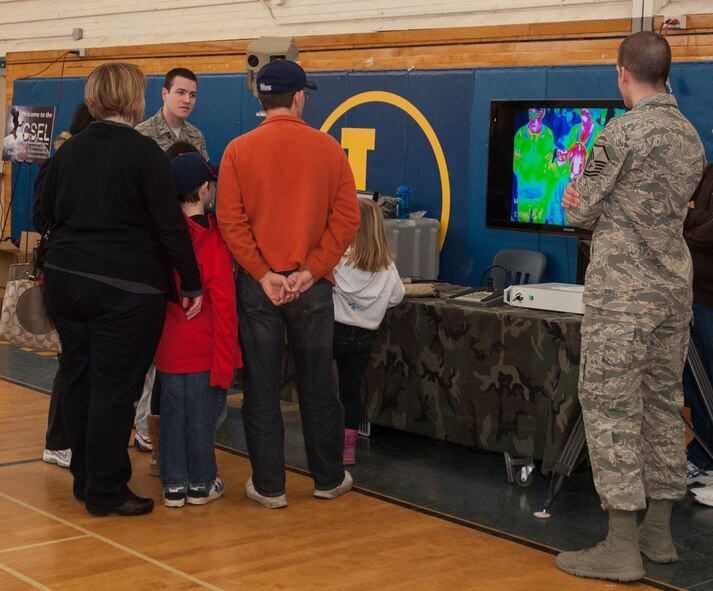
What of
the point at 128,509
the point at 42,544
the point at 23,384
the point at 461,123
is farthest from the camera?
the point at 461,123

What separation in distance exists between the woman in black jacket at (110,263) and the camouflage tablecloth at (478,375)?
4.27 ft

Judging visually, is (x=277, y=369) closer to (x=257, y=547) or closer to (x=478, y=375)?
(x=257, y=547)

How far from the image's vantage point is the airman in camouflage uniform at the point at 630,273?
11.3ft

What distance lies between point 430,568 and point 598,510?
1.05 m

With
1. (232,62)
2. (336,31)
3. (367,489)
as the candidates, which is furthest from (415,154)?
(367,489)

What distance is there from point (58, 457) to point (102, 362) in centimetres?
99

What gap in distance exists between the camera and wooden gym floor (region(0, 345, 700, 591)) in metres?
3.38

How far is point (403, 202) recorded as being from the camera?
683 centimetres

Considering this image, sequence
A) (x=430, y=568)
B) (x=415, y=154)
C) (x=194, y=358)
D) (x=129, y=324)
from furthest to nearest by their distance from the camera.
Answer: (x=415, y=154), (x=194, y=358), (x=129, y=324), (x=430, y=568)

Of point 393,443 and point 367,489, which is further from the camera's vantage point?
point 393,443

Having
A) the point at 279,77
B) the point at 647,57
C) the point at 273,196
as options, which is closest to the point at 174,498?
the point at 273,196

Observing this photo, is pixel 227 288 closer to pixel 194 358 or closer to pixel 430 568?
pixel 194 358

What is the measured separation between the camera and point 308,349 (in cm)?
412

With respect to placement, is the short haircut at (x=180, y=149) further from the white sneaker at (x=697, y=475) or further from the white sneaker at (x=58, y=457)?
the white sneaker at (x=697, y=475)
